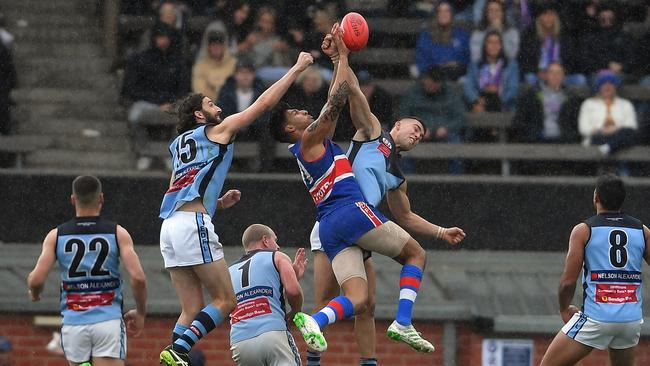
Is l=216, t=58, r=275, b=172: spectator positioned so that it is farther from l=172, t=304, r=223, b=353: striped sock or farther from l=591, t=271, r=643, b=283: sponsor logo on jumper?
l=591, t=271, r=643, b=283: sponsor logo on jumper

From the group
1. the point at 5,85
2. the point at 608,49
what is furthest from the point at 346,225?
the point at 608,49

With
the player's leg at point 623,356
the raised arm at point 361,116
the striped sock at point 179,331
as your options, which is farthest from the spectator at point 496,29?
the striped sock at point 179,331

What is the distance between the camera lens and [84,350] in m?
12.3

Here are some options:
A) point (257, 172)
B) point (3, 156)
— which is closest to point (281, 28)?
point (257, 172)

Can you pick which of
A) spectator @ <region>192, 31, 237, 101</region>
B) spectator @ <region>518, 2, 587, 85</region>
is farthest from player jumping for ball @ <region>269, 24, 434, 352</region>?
spectator @ <region>518, 2, 587, 85</region>

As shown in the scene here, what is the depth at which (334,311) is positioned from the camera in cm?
1199

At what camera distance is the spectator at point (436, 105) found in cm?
1822

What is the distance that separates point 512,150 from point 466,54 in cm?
143

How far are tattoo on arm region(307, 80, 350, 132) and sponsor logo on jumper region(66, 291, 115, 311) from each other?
Result: 2.00m

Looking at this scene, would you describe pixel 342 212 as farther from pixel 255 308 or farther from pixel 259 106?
pixel 255 308

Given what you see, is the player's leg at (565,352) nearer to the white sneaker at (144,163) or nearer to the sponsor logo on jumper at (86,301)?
the sponsor logo on jumper at (86,301)

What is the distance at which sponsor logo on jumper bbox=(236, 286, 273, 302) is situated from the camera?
42.2ft

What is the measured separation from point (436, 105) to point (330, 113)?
6.29m

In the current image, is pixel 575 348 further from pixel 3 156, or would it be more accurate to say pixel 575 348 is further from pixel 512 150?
pixel 3 156
